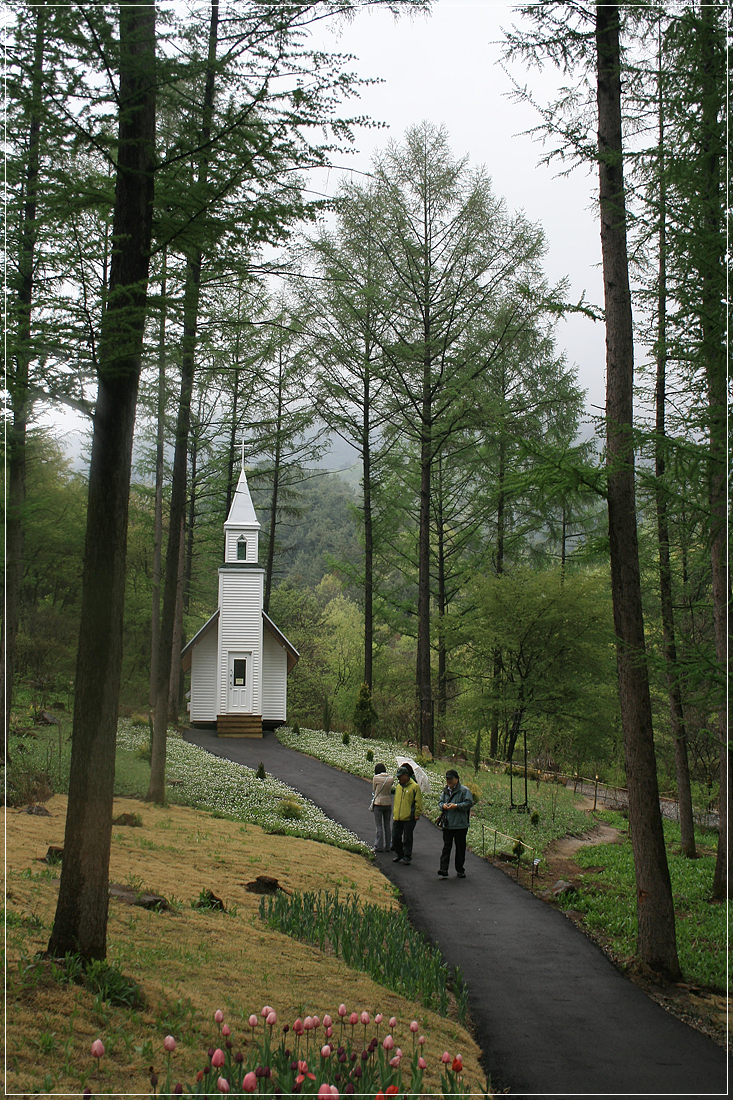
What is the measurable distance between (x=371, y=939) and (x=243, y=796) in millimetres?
8730

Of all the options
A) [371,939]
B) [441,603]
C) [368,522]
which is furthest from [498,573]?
[371,939]

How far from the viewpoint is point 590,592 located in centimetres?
1894

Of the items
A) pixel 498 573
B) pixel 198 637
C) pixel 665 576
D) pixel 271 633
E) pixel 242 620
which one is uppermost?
pixel 498 573

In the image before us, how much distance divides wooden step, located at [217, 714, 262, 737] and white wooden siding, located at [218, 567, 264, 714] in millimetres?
241

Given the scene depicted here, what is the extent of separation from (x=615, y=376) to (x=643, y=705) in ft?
12.4

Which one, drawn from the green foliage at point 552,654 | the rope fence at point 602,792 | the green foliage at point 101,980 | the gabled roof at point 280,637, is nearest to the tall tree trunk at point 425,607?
the green foliage at point 552,654

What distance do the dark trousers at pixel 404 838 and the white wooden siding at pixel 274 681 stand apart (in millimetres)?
16527

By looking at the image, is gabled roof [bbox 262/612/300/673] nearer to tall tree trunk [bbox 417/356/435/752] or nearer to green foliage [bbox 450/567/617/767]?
tall tree trunk [bbox 417/356/435/752]

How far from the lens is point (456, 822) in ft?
34.4

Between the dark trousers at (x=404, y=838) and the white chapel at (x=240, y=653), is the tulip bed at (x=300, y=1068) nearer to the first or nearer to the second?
the dark trousers at (x=404, y=838)

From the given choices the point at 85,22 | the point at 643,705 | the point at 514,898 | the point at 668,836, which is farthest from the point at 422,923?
the point at 668,836

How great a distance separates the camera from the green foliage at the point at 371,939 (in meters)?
6.05

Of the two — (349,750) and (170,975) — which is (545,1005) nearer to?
(170,975)

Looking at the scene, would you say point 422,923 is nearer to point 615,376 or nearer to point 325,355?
point 615,376
